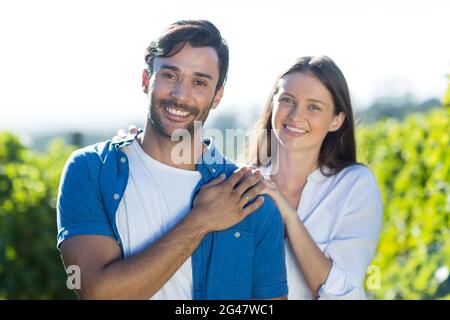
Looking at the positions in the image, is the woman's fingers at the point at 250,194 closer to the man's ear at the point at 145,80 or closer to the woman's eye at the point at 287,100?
the man's ear at the point at 145,80

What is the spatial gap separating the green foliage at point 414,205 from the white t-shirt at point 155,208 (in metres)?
1.68

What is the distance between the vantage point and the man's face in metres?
2.96

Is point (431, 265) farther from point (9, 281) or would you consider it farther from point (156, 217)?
point (9, 281)

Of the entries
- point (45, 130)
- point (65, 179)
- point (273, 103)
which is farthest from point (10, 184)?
point (45, 130)

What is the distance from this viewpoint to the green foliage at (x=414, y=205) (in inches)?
195

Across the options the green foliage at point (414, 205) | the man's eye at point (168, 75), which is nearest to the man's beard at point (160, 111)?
the man's eye at point (168, 75)

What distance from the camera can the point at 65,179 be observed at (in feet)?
9.66

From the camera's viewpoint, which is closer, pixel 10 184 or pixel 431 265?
pixel 431 265

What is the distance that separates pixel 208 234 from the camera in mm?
3029

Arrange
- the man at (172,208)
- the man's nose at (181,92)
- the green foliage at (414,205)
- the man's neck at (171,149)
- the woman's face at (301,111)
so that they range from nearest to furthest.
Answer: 1. the man at (172,208)
2. the man's nose at (181,92)
3. the man's neck at (171,149)
4. the woman's face at (301,111)
5. the green foliage at (414,205)

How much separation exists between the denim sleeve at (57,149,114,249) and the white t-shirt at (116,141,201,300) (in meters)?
0.09

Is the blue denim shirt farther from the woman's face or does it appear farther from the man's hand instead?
the woman's face

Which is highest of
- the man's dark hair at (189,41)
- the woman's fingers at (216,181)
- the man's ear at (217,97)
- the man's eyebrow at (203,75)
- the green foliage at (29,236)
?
the man's dark hair at (189,41)

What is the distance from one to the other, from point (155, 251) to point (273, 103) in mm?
1484
